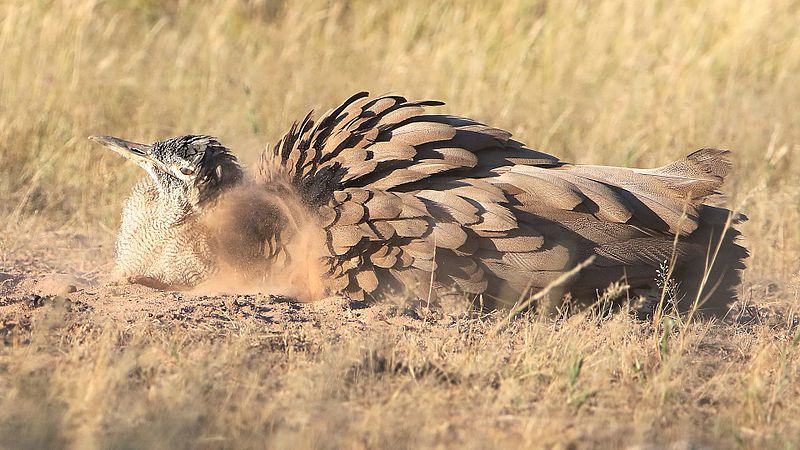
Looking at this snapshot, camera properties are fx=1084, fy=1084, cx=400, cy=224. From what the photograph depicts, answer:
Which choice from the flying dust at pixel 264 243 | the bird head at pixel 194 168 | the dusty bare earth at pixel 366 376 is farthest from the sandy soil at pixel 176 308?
the bird head at pixel 194 168

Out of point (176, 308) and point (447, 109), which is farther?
point (447, 109)

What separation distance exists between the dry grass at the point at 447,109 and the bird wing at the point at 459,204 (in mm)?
313

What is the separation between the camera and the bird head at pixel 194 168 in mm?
5605

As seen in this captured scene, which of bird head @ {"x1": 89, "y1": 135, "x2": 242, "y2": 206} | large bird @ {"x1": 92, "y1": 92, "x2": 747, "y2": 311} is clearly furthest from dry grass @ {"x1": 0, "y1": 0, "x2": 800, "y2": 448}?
bird head @ {"x1": 89, "y1": 135, "x2": 242, "y2": 206}

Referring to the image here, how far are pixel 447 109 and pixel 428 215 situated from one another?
3891 mm

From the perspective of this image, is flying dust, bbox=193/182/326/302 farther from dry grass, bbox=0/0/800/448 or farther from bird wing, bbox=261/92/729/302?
dry grass, bbox=0/0/800/448

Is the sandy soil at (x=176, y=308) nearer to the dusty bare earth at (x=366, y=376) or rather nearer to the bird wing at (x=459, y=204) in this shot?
the dusty bare earth at (x=366, y=376)

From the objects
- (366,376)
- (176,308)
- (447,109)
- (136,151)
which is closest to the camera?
(366,376)

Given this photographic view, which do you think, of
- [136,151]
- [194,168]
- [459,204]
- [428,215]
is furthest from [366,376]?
[136,151]

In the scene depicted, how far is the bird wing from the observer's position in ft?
16.7

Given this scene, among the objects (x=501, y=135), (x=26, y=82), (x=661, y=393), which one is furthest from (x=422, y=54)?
(x=661, y=393)

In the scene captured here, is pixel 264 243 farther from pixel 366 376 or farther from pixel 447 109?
pixel 447 109

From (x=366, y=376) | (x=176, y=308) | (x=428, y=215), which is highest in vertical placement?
(x=428, y=215)

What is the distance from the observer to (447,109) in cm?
885
